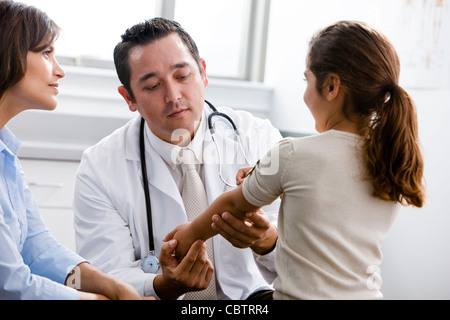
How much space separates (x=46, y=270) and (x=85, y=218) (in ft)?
0.85

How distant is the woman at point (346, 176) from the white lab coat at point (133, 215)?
1.38 feet

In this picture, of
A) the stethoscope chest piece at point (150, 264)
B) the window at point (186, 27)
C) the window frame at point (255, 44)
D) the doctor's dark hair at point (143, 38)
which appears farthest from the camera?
the window frame at point (255, 44)

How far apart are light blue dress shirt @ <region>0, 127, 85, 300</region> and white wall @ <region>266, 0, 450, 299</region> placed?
3.27 feet

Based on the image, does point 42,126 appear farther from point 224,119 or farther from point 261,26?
point 261,26

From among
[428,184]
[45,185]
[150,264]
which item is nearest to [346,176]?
[150,264]

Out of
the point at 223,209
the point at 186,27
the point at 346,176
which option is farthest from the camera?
the point at 186,27

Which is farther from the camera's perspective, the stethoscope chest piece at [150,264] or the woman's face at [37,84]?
the stethoscope chest piece at [150,264]

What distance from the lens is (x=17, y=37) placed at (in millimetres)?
1050

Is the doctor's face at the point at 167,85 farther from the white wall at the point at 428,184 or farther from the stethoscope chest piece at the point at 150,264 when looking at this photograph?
the white wall at the point at 428,184

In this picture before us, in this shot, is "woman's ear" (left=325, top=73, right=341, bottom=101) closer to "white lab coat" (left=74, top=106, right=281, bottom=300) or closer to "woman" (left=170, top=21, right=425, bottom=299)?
"woman" (left=170, top=21, right=425, bottom=299)

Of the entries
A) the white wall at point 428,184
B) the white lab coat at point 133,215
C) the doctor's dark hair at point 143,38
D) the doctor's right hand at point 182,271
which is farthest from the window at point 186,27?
the doctor's right hand at point 182,271

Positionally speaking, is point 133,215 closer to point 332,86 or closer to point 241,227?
point 241,227

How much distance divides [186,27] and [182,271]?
1.76m

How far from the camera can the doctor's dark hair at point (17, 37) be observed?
1.04 m
